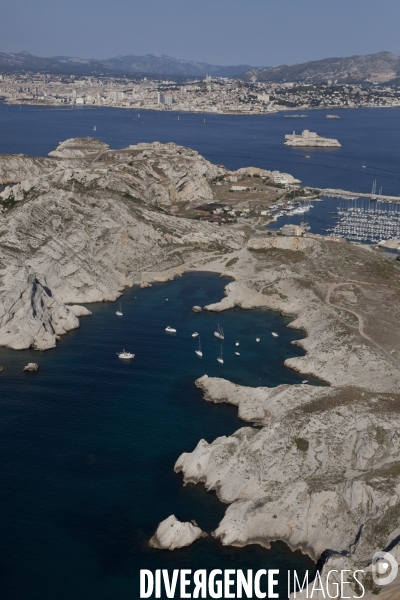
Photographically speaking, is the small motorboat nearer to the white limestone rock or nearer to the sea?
the sea

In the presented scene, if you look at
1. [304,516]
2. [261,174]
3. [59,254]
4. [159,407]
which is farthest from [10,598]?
[261,174]

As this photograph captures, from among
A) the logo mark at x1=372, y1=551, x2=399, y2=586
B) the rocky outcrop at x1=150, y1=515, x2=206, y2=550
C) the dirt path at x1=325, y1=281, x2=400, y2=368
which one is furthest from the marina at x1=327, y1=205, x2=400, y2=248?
the rocky outcrop at x1=150, y1=515, x2=206, y2=550

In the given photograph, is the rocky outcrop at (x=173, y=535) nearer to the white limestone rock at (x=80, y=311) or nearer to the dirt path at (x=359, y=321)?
the dirt path at (x=359, y=321)

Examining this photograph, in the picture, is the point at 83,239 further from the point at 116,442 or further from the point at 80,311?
the point at 116,442

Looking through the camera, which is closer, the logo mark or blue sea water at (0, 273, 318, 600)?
the logo mark

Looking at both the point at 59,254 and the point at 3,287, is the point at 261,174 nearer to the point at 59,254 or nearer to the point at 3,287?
the point at 59,254
